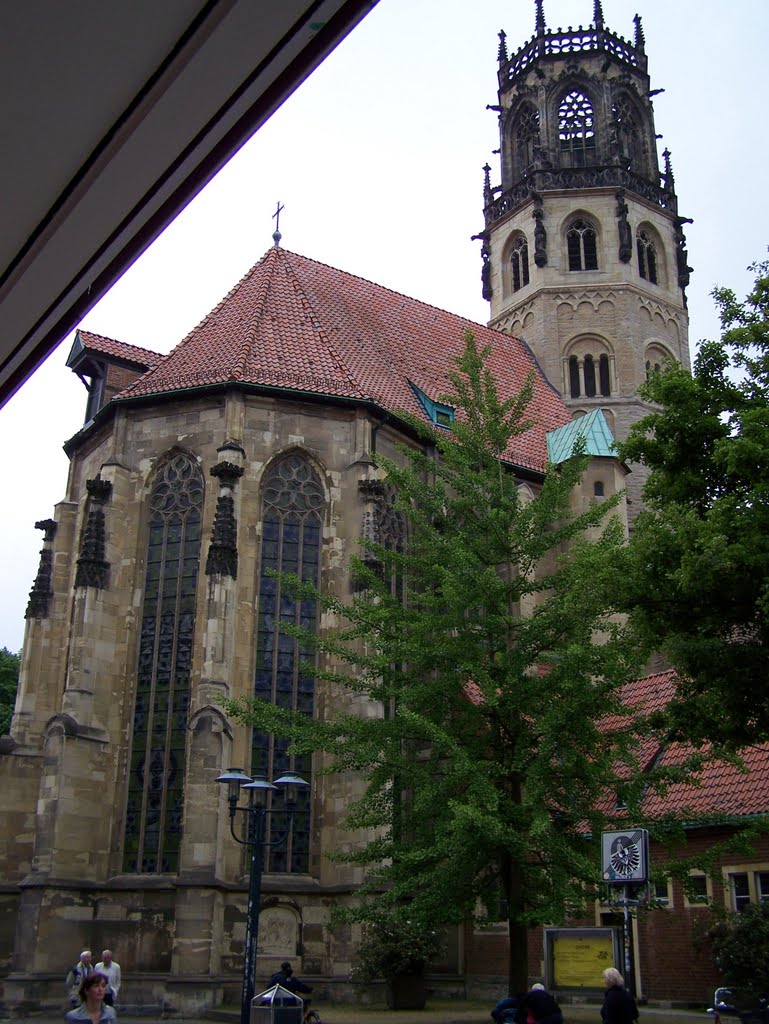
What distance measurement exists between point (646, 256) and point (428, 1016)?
96.7ft

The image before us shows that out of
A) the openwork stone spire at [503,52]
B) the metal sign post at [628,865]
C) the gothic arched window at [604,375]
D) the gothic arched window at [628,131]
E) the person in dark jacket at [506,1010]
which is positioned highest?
the openwork stone spire at [503,52]

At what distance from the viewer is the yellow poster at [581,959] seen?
14.3 metres

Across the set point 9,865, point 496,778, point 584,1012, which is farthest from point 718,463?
point 9,865

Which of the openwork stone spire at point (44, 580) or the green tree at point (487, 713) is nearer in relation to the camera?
the green tree at point (487, 713)

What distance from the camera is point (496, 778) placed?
13977 millimetres

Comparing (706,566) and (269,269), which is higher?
(269,269)

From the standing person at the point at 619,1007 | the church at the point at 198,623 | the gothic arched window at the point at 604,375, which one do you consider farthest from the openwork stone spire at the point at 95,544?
the gothic arched window at the point at 604,375

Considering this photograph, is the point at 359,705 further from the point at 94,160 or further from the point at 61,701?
the point at 94,160

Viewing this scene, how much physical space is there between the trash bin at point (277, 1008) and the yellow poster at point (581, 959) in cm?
353

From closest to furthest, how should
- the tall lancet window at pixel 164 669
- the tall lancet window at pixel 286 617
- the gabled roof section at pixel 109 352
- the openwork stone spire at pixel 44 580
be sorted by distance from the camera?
the tall lancet window at pixel 164 669 < the tall lancet window at pixel 286 617 < the openwork stone spire at pixel 44 580 < the gabled roof section at pixel 109 352

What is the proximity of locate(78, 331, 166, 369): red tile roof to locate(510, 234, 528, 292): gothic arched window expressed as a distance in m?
17.0

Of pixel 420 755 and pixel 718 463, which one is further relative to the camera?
pixel 420 755

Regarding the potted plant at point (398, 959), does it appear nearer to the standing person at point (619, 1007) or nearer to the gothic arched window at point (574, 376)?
the standing person at point (619, 1007)

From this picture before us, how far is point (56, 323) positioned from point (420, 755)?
19704mm
